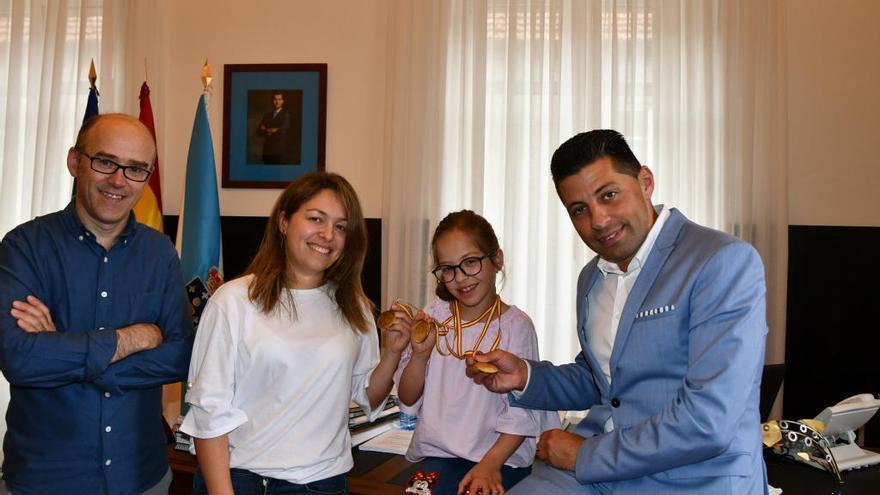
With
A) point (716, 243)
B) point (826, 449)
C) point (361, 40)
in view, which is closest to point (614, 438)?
point (716, 243)

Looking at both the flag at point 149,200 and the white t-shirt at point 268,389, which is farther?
the flag at point 149,200

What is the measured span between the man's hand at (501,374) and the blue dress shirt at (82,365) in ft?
2.81

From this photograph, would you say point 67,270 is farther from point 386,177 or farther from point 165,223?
point 165,223

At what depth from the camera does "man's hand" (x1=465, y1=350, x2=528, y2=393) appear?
82.0 inches

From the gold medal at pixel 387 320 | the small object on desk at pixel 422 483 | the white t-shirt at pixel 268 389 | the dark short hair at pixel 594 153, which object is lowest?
the small object on desk at pixel 422 483

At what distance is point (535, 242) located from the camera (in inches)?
172

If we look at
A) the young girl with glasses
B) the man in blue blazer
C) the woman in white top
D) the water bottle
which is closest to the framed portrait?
the water bottle

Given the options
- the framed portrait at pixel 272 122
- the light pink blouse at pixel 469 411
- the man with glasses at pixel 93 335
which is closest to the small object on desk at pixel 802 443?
the light pink blouse at pixel 469 411

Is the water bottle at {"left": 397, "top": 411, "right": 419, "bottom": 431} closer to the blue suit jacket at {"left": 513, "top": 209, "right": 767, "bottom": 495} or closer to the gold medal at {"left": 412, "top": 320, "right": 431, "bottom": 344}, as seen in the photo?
the gold medal at {"left": 412, "top": 320, "right": 431, "bottom": 344}

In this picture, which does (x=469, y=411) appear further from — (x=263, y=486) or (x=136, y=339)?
(x=136, y=339)

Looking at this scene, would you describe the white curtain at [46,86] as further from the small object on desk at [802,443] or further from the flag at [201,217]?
the small object on desk at [802,443]

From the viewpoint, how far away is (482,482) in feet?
6.49

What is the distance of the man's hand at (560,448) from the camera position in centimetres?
187

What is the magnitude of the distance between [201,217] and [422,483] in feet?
8.87
